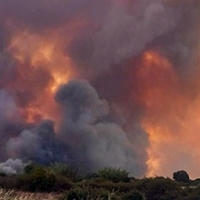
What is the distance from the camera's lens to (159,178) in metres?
40.8

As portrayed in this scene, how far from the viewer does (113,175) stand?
5181 centimetres

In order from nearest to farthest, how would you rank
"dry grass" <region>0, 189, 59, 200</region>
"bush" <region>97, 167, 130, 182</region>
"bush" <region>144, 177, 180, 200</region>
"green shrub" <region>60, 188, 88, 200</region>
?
1. "dry grass" <region>0, 189, 59, 200</region>
2. "green shrub" <region>60, 188, 88, 200</region>
3. "bush" <region>144, 177, 180, 200</region>
4. "bush" <region>97, 167, 130, 182</region>

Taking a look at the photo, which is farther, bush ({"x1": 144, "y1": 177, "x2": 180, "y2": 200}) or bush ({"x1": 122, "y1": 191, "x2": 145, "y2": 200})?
bush ({"x1": 144, "y1": 177, "x2": 180, "y2": 200})

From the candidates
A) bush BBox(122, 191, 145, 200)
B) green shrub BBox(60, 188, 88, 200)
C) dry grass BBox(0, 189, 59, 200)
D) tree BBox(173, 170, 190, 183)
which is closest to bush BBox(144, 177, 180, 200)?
bush BBox(122, 191, 145, 200)

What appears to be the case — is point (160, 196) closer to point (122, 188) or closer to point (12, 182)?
point (122, 188)

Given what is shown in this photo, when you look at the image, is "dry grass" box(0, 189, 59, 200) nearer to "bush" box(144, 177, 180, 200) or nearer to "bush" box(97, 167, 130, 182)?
"bush" box(144, 177, 180, 200)

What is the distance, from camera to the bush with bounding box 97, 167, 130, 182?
165 ft

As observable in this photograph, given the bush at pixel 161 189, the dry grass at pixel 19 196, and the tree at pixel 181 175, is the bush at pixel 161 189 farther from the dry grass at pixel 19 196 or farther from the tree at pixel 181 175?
the tree at pixel 181 175

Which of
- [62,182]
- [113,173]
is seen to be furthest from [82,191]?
[113,173]

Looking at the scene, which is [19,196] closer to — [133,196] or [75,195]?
[75,195]

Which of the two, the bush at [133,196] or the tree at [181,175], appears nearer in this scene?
the bush at [133,196]

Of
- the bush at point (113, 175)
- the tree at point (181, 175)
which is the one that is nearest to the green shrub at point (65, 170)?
the bush at point (113, 175)

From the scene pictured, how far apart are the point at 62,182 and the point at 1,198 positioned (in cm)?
2530

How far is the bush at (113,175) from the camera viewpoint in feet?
165
